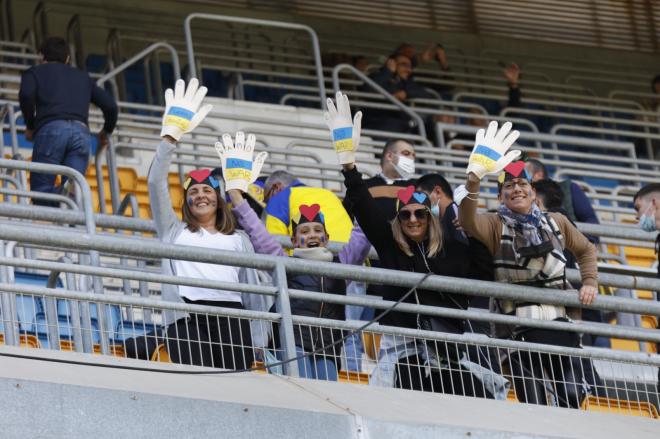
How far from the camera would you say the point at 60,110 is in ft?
43.0

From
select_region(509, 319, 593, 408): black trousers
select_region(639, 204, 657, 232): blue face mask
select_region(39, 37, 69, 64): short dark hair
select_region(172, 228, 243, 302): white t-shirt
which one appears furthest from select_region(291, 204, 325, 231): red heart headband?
select_region(39, 37, 69, 64): short dark hair

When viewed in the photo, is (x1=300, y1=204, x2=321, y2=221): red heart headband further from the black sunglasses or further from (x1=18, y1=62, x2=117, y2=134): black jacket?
(x1=18, y1=62, x2=117, y2=134): black jacket

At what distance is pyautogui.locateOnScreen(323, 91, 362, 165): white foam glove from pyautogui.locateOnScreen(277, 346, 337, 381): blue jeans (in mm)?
1121

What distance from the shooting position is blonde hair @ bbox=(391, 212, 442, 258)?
33.7 ft

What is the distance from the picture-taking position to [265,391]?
9.29 meters

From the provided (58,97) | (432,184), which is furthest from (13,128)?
Answer: (432,184)

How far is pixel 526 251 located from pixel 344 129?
1.17m

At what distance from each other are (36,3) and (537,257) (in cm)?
849

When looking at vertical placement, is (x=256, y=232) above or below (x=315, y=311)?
above

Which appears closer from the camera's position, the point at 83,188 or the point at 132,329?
the point at 132,329

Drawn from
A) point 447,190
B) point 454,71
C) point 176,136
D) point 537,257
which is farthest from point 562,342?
point 454,71

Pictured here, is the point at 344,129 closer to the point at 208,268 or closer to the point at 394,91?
the point at 208,268

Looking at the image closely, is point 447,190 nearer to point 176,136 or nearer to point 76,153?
point 176,136

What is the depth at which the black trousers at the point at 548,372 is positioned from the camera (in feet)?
33.4
